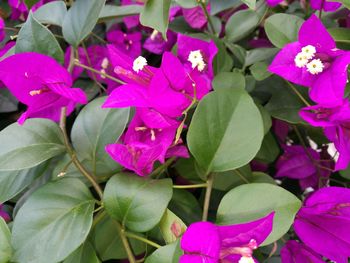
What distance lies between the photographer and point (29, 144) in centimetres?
47

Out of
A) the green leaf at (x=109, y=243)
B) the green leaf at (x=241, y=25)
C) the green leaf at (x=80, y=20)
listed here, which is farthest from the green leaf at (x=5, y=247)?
the green leaf at (x=241, y=25)

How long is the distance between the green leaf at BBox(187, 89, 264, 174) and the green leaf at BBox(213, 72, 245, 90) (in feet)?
0.15

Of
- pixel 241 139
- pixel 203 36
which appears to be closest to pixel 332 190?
pixel 241 139

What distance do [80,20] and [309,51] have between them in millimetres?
252

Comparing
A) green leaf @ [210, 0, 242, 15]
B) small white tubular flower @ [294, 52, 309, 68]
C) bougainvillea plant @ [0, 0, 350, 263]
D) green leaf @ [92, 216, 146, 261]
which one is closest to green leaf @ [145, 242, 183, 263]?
bougainvillea plant @ [0, 0, 350, 263]

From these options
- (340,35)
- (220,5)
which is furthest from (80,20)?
(340,35)

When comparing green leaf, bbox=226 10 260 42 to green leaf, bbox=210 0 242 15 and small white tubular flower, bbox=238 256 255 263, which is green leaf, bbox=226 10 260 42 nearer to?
green leaf, bbox=210 0 242 15

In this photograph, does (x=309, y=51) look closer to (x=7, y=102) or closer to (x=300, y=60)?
(x=300, y=60)

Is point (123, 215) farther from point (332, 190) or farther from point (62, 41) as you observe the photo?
point (62, 41)

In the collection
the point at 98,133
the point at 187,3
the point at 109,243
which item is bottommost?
the point at 109,243

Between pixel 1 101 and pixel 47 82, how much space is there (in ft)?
0.74

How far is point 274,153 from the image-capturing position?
22.6 inches

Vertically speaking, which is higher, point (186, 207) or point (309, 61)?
point (309, 61)

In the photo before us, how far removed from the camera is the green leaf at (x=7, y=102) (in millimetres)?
668
